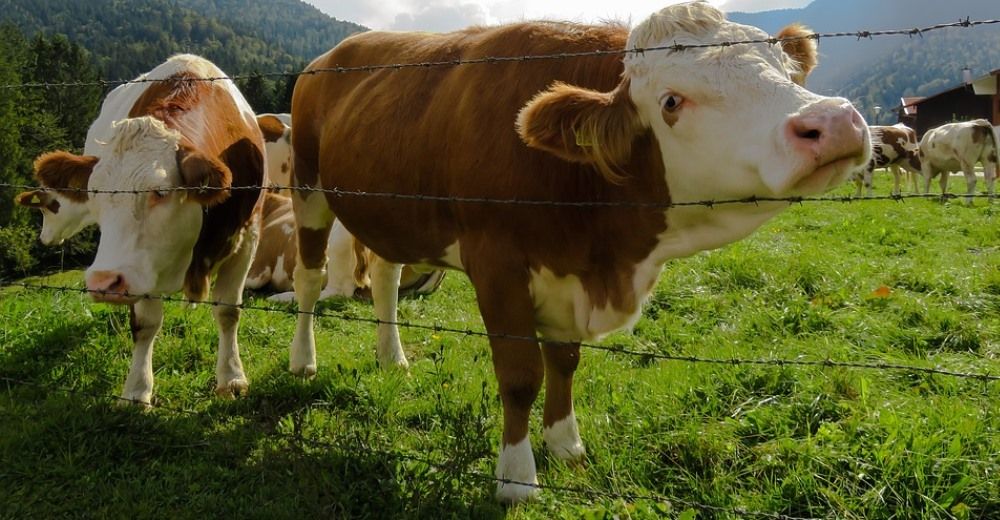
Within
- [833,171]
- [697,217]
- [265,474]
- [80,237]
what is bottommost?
[80,237]

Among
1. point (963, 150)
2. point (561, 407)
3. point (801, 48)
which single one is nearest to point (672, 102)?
point (801, 48)

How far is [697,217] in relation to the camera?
2.60 m

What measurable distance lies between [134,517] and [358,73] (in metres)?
2.70

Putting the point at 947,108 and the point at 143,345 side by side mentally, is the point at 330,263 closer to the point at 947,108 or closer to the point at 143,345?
the point at 143,345

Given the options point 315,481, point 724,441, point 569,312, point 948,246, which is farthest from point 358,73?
point 948,246

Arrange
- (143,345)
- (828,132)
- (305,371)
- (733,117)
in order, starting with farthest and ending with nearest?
(305,371) → (143,345) → (733,117) → (828,132)

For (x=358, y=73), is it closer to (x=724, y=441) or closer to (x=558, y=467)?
(x=558, y=467)

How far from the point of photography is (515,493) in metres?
2.95

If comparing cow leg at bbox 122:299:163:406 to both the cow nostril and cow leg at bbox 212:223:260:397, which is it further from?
the cow nostril

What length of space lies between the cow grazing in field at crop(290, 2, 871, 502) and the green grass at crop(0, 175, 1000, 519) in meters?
0.43

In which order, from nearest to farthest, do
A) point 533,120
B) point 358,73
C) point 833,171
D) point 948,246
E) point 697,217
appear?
point 833,171 < point 533,120 < point 697,217 < point 358,73 < point 948,246

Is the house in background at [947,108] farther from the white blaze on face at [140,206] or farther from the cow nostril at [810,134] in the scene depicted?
the cow nostril at [810,134]

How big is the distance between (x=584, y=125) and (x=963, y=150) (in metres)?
17.7

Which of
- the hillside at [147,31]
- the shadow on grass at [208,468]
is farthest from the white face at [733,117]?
the hillside at [147,31]
